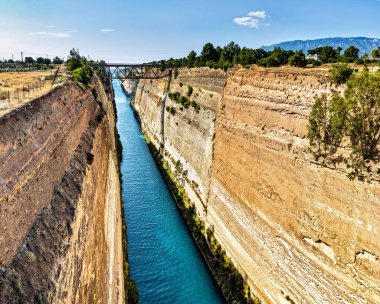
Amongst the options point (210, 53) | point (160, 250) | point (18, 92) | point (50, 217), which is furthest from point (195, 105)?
point (50, 217)

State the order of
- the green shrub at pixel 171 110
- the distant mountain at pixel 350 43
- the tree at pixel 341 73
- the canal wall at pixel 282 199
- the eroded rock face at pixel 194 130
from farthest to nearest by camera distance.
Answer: the distant mountain at pixel 350 43 → the green shrub at pixel 171 110 → the eroded rock face at pixel 194 130 → the tree at pixel 341 73 → the canal wall at pixel 282 199

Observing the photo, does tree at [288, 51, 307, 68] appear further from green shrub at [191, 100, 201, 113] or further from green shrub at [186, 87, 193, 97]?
green shrub at [186, 87, 193, 97]

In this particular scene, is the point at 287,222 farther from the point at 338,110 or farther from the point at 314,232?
the point at 338,110

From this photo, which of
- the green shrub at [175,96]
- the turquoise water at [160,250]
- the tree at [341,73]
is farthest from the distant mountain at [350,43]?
the turquoise water at [160,250]

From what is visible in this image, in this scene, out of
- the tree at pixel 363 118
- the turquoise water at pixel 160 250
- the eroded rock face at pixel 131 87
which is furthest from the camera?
the eroded rock face at pixel 131 87

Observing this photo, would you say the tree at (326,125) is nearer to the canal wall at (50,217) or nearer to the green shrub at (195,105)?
the canal wall at (50,217)

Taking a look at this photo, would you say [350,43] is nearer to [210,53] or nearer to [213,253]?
[210,53]

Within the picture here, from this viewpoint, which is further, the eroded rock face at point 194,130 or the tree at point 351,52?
the eroded rock face at point 194,130
